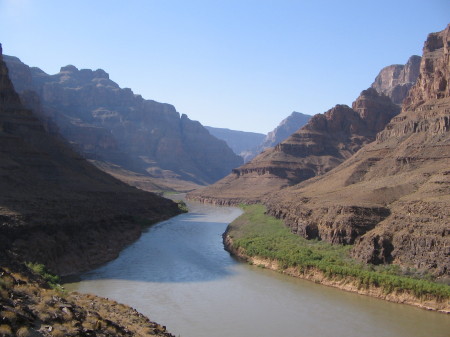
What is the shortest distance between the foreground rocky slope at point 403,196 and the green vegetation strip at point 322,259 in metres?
1.30

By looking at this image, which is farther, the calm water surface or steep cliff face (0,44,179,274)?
steep cliff face (0,44,179,274)

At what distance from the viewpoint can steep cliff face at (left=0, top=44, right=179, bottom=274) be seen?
4403 centimetres

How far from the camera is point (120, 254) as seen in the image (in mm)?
53375

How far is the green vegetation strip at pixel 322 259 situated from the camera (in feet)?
117

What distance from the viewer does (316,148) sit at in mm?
144625

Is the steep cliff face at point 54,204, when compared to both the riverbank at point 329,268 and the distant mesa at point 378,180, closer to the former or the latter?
the riverbank at point 329,268

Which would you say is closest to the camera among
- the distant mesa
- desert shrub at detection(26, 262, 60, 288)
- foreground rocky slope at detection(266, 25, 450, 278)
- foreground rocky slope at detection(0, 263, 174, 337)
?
foreground rocky slope at detection(0, 263, 174, 337)

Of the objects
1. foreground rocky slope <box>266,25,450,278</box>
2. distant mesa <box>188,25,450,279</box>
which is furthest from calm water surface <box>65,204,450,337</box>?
distant mesa <box>188,25,450,279</box>

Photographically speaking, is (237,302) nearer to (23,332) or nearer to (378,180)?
(23,332)

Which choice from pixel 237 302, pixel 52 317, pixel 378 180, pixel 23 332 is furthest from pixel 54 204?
pixel 378 180

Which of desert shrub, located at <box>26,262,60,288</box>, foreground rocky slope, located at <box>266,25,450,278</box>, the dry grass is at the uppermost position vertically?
foreground rocky slope, located at <box>266,25,450,278</box>

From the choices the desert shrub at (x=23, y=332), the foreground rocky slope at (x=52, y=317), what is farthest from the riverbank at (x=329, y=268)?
the desert shrub at (x=23, y=332)

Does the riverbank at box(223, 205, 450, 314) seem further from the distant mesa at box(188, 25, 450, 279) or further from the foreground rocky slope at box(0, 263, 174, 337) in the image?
the foreground rocky slope at box(0, 263, 174, 337)

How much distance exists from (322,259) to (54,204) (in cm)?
2963
